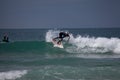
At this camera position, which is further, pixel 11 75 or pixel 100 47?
pixel 100 47

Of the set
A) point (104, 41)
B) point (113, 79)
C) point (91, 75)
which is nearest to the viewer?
point (113, 79)

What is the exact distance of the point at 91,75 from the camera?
15922mm

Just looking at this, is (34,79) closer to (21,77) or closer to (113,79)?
(21,77)

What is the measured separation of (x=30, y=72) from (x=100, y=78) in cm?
397

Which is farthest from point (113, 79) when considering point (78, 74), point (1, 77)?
point (1, 77)

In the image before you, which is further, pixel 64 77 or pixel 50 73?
pixel 50 73

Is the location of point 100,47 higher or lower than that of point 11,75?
higher

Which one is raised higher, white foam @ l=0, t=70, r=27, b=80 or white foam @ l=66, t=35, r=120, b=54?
white foam @ l=66, t=35, r=120, b=54

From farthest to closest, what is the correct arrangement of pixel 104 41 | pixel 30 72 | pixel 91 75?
1. pixel 104 41
2. pixel 30 72
3. pixel 91 75

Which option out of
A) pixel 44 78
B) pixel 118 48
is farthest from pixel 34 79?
pixel 118 48

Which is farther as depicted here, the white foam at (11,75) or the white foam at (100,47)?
the white foam at (100,47)

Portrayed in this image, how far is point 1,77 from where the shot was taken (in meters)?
15.6

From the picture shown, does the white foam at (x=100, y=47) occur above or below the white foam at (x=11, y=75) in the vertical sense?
above

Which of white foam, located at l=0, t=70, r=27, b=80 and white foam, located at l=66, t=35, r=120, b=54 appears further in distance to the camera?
white foam, located at l=66, t=35, r=120, b=54
